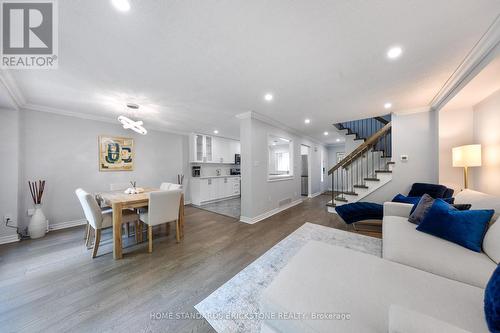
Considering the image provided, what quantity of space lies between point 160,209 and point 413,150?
5020 mm

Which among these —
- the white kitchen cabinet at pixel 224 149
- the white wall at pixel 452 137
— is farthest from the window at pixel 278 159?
the white wall at pixel 452 137

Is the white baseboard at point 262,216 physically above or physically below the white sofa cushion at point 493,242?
below

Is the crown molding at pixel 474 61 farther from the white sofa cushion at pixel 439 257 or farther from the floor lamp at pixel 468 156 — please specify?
the white sofa cushion at pixel 439 257

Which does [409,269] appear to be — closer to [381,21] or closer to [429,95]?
[381,21]

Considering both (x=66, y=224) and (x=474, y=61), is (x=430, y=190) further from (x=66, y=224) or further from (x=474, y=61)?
(x=66, y=224)

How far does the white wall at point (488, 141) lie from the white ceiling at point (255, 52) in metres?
0.71

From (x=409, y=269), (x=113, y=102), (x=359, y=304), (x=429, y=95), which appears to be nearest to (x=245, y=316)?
(x=359, y=304)

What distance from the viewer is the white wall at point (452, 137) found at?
9.23 ft

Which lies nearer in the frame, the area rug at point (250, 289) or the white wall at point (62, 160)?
the area rug at point (250, 289)

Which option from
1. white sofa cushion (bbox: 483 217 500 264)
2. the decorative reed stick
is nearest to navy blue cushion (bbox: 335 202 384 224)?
white sofa cushion (bbox: 483 217 500 264)

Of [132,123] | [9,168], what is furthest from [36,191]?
[132,123]

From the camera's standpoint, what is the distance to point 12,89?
92.0 inches

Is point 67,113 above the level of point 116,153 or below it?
above

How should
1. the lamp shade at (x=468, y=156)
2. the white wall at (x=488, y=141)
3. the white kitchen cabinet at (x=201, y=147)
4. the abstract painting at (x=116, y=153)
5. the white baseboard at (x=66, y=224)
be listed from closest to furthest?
the white wall at (x=488, y=141) < the lamp shade at (x=468, y=156) < the white baseboard at (x=66, y=224) < the abstract painting at (x=116, y=153) < the white kitchen cabinet at (x=201, y=147)
